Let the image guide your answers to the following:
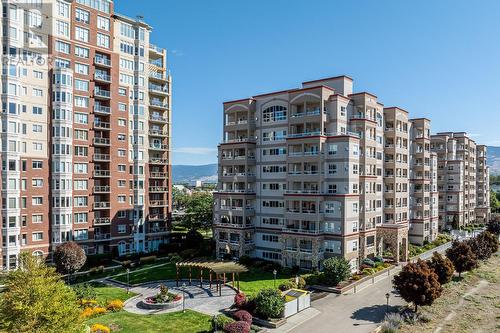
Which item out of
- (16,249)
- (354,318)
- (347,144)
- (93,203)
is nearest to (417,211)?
(347,144)

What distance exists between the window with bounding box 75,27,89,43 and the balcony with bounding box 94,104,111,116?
464 inches

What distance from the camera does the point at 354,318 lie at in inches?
1575

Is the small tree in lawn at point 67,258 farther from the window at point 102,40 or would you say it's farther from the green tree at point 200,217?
the green tree at point 200,217

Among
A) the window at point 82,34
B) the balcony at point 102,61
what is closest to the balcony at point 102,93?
the balcony at point 102,61

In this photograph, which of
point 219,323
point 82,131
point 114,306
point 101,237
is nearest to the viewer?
point 219,323

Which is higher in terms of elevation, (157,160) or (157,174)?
(157,160)

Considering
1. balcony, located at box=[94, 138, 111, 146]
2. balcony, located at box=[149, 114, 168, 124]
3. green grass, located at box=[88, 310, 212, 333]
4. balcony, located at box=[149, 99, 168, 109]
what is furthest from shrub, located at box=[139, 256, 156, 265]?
balcony, located at box=[149, 99, 168, 109]

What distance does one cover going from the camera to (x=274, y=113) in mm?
63938

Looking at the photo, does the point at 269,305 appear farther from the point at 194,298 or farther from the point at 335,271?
the point at 335,271

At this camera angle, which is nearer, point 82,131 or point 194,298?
point 194,298

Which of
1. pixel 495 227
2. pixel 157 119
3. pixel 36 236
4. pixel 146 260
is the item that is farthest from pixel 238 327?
pixel 495 227

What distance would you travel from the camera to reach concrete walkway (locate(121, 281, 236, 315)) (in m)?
42.4

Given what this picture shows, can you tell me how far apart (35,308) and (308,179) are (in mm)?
40912

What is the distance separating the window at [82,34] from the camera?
2620 inches
